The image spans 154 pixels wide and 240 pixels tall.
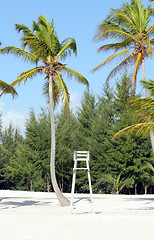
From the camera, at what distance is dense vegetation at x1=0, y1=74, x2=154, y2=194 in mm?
23531

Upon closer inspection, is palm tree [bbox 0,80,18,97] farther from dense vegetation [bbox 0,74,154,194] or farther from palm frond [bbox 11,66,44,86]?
dense vegetation [bbox 0,74,154,194]

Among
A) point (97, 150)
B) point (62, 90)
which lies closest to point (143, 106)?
point (62, 90)

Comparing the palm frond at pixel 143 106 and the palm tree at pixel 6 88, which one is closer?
the palm frond at pixel 143 106

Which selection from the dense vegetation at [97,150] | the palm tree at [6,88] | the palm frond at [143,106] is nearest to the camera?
the palm frond at [143,106]

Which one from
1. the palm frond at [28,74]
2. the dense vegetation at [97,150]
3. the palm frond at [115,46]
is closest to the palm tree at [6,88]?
the palm frond at [28,74]

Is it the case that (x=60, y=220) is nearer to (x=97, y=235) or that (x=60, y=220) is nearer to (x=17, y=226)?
(x=17, y=226)

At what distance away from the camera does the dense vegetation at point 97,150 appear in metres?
23.5

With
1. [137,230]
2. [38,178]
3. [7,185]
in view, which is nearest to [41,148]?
[38,178]

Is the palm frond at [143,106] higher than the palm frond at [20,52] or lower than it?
lower

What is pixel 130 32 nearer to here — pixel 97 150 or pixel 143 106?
pixel 143 106

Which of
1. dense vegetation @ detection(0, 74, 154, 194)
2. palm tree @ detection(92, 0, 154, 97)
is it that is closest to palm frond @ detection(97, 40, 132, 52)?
palm tree @ detection(92, 0, 154, 97)

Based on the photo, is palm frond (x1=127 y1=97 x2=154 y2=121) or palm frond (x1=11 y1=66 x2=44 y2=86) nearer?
palm frond (x1=127 y1=97 x2=154 y2=121)

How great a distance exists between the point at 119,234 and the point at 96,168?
65.1 feet

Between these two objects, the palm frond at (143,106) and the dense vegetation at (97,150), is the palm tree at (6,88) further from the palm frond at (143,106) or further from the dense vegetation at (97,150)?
the dense vegetation at (97,150)
